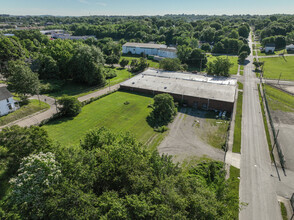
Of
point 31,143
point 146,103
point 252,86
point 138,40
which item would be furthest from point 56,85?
point 138,40

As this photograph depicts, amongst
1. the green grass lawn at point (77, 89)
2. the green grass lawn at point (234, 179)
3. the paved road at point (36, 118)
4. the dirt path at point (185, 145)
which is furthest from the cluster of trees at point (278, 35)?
the paved road at point (36, 118)

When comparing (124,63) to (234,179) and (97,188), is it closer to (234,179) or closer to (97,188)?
(234,179)

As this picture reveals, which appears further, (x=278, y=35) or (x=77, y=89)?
(x=278, y=35)

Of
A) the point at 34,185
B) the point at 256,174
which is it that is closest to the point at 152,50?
the point at 256,174

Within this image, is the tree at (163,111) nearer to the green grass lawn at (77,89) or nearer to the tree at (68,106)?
the tree at (68,106)

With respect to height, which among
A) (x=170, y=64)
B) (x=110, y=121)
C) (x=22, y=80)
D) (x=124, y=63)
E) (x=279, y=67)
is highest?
(x=22, y=80)

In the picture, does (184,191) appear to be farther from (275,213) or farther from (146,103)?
(146,103)
